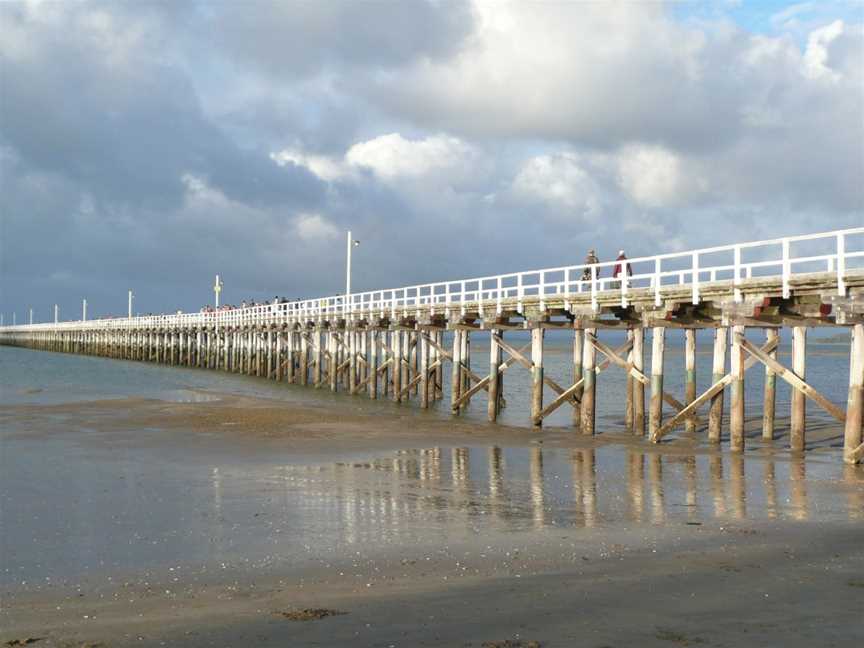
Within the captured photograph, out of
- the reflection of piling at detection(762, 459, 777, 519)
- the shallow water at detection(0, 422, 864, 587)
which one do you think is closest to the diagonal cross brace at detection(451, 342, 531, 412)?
the shallow water at detection(0, 422, 864, 587)

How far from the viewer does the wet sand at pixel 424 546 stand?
20.9 ft

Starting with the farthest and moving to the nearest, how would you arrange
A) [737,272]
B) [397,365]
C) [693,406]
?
1. [397,365]
2. [693,406]
3. [737,272]

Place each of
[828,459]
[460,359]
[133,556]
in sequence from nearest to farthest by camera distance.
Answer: [133,556], [828,459], [460,359]

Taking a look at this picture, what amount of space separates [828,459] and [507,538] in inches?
389

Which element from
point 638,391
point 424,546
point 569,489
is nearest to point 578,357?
point 638,391

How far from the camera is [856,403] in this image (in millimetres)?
15219

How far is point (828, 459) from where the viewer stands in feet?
54.4

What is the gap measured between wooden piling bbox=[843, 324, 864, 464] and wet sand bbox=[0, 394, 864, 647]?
1.23 ft

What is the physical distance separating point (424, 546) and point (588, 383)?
13507mm

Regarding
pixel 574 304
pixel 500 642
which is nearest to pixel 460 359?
pixel 574 304

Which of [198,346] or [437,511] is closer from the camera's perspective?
[437,511]

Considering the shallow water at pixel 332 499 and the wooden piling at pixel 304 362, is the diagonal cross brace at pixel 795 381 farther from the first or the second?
the wooden piling at pixel 304 362

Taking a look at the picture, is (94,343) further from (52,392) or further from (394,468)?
(394,468)

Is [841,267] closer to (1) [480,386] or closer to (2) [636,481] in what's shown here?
(2) [636,481]
